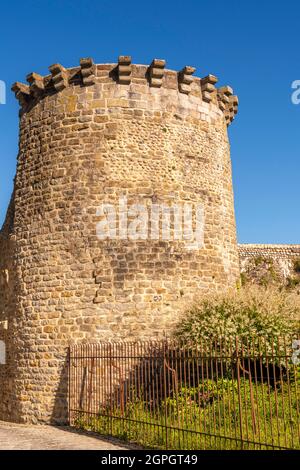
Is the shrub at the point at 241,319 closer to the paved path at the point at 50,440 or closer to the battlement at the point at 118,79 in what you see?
the paved path at the point at 50,440

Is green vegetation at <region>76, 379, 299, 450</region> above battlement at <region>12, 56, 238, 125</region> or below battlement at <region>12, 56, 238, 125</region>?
below

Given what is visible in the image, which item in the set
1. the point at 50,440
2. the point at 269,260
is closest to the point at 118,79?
the point at 50,440

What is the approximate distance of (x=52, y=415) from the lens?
1234cm

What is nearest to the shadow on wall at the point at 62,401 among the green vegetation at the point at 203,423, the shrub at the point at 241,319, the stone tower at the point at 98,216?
the stone tower at the point at 98,216

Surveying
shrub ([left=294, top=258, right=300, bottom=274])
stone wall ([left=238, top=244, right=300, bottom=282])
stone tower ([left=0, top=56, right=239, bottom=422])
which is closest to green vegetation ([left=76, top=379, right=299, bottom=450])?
stone tower ([left=0, top=56, right=239, bottom=422])

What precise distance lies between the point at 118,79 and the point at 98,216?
3.40 metres

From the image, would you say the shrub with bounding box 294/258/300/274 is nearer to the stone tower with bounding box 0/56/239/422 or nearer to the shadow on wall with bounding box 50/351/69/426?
the stone tower with bounding box 0/56/239/422

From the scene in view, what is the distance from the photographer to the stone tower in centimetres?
1259

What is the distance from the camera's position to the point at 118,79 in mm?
13500

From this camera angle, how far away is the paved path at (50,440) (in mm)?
9164

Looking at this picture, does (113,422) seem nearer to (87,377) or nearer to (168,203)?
(87,377)

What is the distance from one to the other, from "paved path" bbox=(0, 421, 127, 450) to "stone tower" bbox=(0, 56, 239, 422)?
→ 870mm

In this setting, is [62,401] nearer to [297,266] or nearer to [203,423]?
[203,423]
